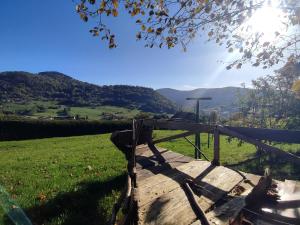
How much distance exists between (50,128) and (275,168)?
1569 inches

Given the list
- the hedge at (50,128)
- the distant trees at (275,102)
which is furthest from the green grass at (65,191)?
the hedge at (50,128)

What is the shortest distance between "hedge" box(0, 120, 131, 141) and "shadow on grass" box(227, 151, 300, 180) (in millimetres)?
34231

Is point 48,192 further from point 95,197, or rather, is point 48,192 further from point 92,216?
point 92,216

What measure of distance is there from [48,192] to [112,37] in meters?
4.80

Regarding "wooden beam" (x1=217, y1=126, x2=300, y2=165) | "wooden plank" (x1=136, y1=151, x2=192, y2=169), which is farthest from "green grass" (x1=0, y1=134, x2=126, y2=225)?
"wooden beam" (x1=217, y1=126, x2=300, y2=165)

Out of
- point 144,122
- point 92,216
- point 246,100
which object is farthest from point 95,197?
point 246,100

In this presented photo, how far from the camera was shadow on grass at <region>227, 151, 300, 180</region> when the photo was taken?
1057 centimetres

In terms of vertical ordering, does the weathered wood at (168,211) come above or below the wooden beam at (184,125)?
below

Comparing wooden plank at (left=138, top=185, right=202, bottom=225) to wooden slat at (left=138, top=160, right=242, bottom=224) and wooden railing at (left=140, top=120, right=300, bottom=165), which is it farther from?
wooden railing at (left=140, top=120, right=300, bottom=165)

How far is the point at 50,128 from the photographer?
45.9 metres

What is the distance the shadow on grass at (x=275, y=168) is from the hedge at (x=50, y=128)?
3423 centimetres

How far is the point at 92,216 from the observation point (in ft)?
19.4

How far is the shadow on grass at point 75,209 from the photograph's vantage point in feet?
18.8

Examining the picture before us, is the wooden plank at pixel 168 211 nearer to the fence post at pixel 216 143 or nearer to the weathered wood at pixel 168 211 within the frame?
the weathered wood at pixel 168 211
